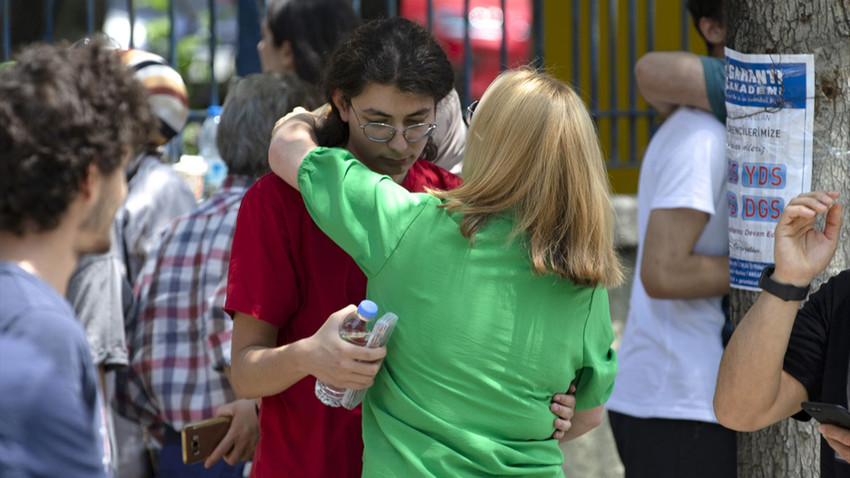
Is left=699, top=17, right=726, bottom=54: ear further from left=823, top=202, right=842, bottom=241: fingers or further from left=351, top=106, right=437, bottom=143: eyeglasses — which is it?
left=351, top=106, right=437, bottom=143: eyeglasses

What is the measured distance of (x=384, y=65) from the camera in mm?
2428

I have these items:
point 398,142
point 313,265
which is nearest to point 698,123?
point 398,142

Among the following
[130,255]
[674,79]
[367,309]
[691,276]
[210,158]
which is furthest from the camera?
[210,158]

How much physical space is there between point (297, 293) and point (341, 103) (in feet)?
1.51

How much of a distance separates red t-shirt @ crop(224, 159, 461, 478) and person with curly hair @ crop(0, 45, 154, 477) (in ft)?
2.05

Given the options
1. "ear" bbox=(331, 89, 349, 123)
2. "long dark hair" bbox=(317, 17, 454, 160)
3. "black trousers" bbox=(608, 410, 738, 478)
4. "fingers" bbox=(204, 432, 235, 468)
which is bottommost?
"black trousers" bbox=(608, 410, 738, 478)

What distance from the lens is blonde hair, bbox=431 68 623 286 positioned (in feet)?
7.06

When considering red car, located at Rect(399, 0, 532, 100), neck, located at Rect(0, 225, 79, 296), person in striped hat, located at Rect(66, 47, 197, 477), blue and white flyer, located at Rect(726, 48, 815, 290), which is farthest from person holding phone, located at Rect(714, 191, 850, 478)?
red car, located at Rect(399, 0, 532, 100)

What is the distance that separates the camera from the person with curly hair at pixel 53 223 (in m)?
1.57

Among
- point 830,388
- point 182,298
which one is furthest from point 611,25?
point 830,388

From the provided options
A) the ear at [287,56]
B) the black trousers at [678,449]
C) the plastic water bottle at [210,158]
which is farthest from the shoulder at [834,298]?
the plastic water bottle at [210,158]

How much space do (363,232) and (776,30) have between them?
1232mm

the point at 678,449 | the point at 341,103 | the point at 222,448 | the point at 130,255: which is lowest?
the point at 678,449

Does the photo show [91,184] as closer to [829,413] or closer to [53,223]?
[53,223]
